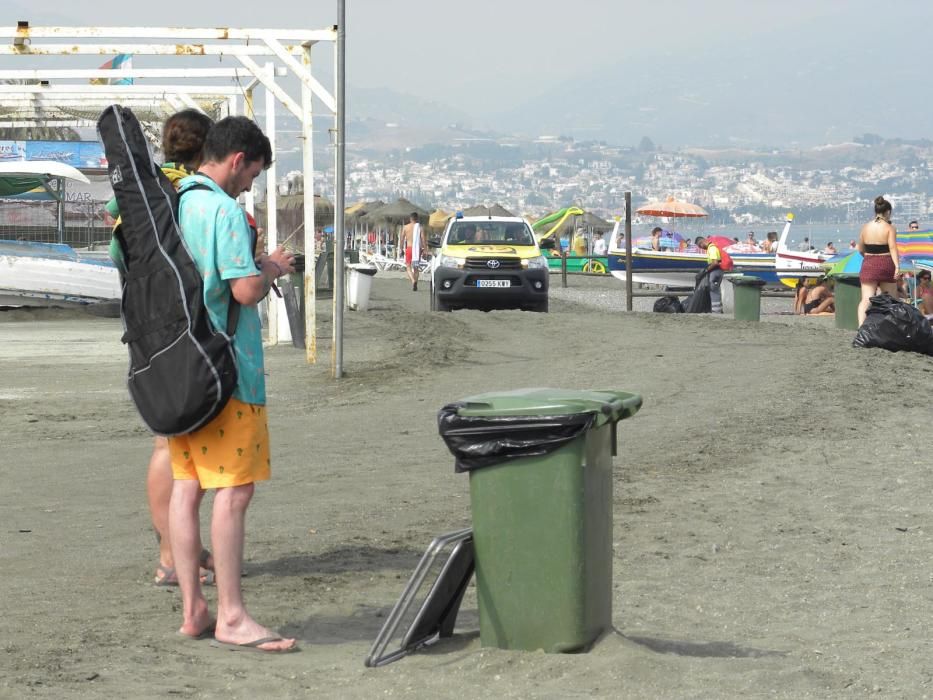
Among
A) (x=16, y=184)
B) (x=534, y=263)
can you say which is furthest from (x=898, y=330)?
(x=16, y=184)

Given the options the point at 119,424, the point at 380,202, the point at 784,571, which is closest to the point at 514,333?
the point at 119,424

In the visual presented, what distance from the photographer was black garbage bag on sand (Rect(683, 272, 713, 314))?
27016 mm

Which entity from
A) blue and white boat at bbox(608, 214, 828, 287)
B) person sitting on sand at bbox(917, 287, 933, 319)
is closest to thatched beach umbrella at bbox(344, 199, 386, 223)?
blue and white boat at bbox(608, 214, 828, 287)

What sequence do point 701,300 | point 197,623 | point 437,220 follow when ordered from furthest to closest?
point 437,220 < point 701,300 < point 197,623

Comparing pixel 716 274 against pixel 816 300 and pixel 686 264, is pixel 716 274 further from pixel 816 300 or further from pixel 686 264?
pixel 686 264

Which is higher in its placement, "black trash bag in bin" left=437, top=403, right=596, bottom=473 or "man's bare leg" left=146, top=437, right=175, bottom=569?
"black trash bag in bin" left=437, top=403, right=596, bottom=473

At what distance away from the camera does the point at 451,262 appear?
25047 millimetres

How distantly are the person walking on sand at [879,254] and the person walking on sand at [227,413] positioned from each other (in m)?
13.0

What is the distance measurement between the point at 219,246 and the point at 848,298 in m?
17.6

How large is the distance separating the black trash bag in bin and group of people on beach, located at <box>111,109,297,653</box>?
66 centimetres

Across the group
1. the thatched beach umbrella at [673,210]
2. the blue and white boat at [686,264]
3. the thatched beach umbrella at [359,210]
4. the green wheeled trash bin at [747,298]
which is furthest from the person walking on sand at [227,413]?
the thatched beach umbrella at [359,210]

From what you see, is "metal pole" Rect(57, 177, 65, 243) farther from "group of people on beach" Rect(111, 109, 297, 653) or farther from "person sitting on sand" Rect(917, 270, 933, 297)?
"group of people on beach" Rect(111, 109, 297, 653)

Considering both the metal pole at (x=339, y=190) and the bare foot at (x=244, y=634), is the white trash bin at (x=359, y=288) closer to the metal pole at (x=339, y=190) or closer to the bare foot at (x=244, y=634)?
the metal pole at (x=339, y=190)

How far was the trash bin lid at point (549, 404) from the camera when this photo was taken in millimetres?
4887
